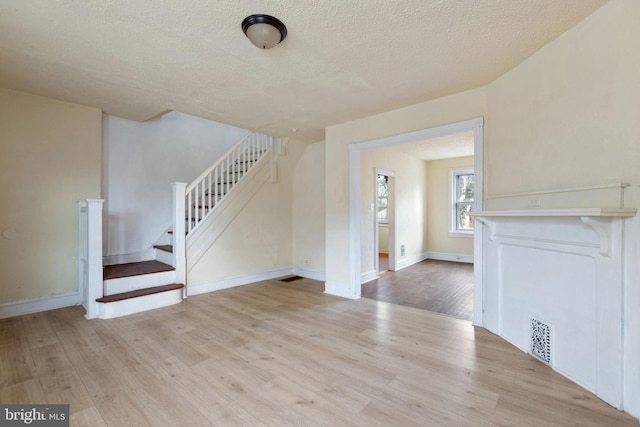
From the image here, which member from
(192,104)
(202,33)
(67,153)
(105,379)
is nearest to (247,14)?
(202,33)

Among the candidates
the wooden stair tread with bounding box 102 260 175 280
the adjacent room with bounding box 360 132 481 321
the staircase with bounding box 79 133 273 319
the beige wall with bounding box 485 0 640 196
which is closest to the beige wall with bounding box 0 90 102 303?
the staircase with bounding box 79 133 273 319

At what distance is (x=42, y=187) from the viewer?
3.25 m

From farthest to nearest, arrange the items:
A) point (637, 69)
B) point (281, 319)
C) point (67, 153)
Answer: point (67, 153), point (281, 319), point (637, 69)

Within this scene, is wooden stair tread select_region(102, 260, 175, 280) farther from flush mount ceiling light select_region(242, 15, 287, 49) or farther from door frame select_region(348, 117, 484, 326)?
flush mount ceiling light select_region(242, 15, 287, 49)

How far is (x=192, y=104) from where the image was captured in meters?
3.24

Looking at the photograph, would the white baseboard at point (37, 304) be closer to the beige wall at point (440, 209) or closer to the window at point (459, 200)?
the beige wall at point (440, 209)

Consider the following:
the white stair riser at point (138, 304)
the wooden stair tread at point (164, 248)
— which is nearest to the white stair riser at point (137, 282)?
the white stair riser at point (138, 304)

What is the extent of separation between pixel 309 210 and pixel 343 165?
4.75 feet

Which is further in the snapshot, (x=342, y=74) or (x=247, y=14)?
(x=342, y=74)

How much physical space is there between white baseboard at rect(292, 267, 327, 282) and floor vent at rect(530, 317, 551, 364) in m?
3.11

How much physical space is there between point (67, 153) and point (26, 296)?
170 cm

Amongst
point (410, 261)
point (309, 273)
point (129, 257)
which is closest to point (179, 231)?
point (129, 257)

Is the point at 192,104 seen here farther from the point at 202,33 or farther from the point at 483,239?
the point at 483,239

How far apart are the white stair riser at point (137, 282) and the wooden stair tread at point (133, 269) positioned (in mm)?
47
